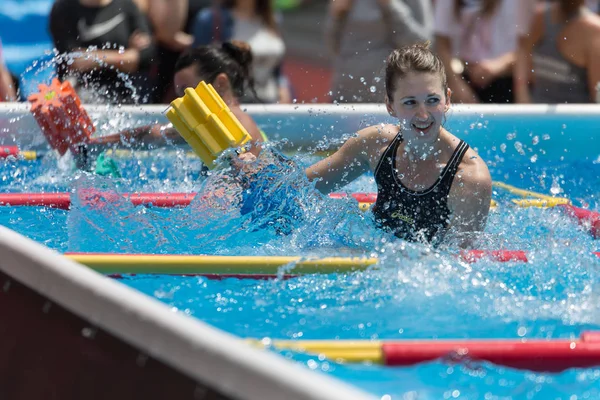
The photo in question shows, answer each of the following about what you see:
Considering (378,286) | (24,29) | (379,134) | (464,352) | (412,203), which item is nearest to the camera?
(464,352)

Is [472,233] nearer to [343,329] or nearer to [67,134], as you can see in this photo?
[343,329]

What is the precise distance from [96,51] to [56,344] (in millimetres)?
3308

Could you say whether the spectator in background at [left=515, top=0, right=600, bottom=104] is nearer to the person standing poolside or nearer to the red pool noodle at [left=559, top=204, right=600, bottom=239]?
the red pool noodle at [left=559, top=204, right=600, bottom=239]

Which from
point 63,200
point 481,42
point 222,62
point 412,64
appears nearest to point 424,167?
point 412,64

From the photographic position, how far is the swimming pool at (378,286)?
2215mm

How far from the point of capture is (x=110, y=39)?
551 centimetres

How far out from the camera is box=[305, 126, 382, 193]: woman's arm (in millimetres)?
3502

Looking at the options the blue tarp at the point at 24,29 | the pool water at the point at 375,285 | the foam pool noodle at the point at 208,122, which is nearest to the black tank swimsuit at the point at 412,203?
the pool water at the point at 375,285

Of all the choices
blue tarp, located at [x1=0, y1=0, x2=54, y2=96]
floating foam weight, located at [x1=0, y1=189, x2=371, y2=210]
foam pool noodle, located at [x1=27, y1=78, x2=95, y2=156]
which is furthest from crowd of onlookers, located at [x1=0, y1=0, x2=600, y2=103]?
floating foam weight, located at [x1=0, y1=189, x2=371, y2=210]

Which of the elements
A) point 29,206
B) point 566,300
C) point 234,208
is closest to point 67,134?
point 29,206

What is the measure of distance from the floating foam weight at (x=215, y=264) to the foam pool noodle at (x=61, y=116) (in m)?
1.53

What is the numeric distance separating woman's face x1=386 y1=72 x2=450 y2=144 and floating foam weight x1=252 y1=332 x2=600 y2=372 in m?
1.07

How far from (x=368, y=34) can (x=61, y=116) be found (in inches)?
81.0

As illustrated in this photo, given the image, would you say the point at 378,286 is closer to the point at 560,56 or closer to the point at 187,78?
the point at 187,78
